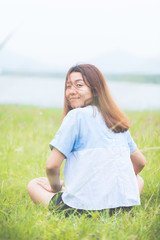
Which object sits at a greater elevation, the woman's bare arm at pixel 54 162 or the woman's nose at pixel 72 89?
the woman's nose at pixel 72 89

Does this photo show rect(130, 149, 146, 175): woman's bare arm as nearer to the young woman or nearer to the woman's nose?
the young woman

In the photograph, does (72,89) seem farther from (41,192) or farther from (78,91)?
(41,192)

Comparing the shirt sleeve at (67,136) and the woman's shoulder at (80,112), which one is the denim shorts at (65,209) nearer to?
the shirt sleeve at (67,136)

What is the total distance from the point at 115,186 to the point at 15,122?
3669 millimetres

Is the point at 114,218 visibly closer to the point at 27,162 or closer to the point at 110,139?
the point at 110,139

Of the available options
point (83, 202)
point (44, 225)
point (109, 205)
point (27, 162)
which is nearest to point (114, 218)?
point (109, 205)

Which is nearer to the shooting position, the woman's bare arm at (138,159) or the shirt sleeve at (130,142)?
the shirt sleeve at (130,142)

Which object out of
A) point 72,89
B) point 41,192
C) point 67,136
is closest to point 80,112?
point 67,136

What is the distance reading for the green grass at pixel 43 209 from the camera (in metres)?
1.38

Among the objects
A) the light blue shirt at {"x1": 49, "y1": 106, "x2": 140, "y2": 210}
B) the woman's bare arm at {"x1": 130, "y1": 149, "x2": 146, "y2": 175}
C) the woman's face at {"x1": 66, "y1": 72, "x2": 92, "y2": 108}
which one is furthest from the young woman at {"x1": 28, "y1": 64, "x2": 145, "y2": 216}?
the woman's bare arm at {"x1": 130, "y1": 149, "x2": 146, "y2": 175}

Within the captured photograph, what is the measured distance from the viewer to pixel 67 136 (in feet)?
5.12

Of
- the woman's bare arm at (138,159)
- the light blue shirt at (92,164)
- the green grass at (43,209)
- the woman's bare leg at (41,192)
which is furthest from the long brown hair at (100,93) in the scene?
the woman's bare leg at (41,192)

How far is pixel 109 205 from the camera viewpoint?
5.18ft

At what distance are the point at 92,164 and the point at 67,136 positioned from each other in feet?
0.63
